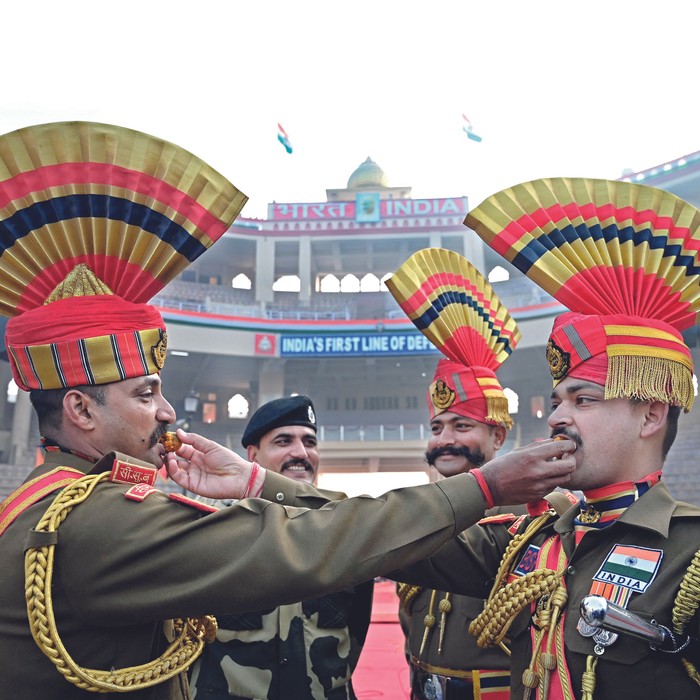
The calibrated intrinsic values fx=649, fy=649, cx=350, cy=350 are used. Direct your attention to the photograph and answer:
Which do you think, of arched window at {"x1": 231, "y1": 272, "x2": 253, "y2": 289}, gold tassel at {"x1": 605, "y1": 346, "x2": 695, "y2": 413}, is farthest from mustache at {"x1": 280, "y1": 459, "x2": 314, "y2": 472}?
arched window at {"x1": 231, "y1": 272, "x2": 253, "y2": 289}

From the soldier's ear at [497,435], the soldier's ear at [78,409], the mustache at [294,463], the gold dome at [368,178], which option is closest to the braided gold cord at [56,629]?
the soldier's ear at [78,409]

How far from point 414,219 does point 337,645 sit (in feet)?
109

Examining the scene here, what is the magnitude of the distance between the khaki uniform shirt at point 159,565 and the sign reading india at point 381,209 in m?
34.7

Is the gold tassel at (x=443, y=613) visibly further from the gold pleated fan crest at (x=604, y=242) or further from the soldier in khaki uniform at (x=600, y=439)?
the gold pleated fan crest at (x=604, y=242)

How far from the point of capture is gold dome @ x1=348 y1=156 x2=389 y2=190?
41031 millimetres

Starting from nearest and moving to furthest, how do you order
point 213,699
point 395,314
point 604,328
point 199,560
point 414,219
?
point 199,560 < point 604,328 < point 213,699 < point 395,314 < point 414,219

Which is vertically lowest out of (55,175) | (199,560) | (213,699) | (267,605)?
(213,699)

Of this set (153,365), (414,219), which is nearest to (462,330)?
(153,365)

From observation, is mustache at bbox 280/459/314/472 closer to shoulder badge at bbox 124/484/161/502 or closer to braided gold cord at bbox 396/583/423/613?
braided gold cord at bbox 396/583/423/613

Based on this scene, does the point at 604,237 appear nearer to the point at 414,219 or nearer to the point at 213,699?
the point at 213,699

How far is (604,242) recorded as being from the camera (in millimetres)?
2434

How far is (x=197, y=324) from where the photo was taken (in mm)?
29094

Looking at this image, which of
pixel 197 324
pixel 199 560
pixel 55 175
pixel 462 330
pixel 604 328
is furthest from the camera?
pixel 197 324

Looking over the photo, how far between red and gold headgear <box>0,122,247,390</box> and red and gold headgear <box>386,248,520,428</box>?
2.17m
